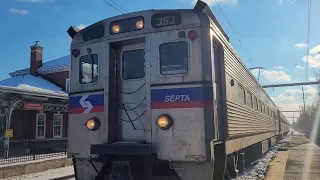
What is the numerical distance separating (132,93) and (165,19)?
1.45 metres

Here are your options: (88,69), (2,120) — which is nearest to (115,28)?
(88,69)

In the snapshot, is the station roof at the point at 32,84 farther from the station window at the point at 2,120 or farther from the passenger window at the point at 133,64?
the passenger window at the point at 133,64

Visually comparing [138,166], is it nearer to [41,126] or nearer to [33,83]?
[41,126]

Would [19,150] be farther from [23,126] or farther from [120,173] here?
[120,173]

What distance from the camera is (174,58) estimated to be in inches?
215

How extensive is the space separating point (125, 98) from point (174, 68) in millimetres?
1130

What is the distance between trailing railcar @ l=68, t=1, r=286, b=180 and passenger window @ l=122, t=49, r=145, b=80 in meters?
0.02

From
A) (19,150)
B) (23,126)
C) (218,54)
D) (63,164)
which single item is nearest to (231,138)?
(218,54)

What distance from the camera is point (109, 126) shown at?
5.71 meters

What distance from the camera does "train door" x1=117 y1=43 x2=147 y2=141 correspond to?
5.71 metres

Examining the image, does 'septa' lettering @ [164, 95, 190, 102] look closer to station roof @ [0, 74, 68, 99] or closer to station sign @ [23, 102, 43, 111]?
station sign @ [23, 102, 43, 111]

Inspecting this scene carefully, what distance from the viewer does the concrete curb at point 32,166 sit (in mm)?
13242

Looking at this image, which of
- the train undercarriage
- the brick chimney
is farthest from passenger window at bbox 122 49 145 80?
the brick chimney

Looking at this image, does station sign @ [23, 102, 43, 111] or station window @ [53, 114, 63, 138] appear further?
station window @ [53, 114, 63, 138]
